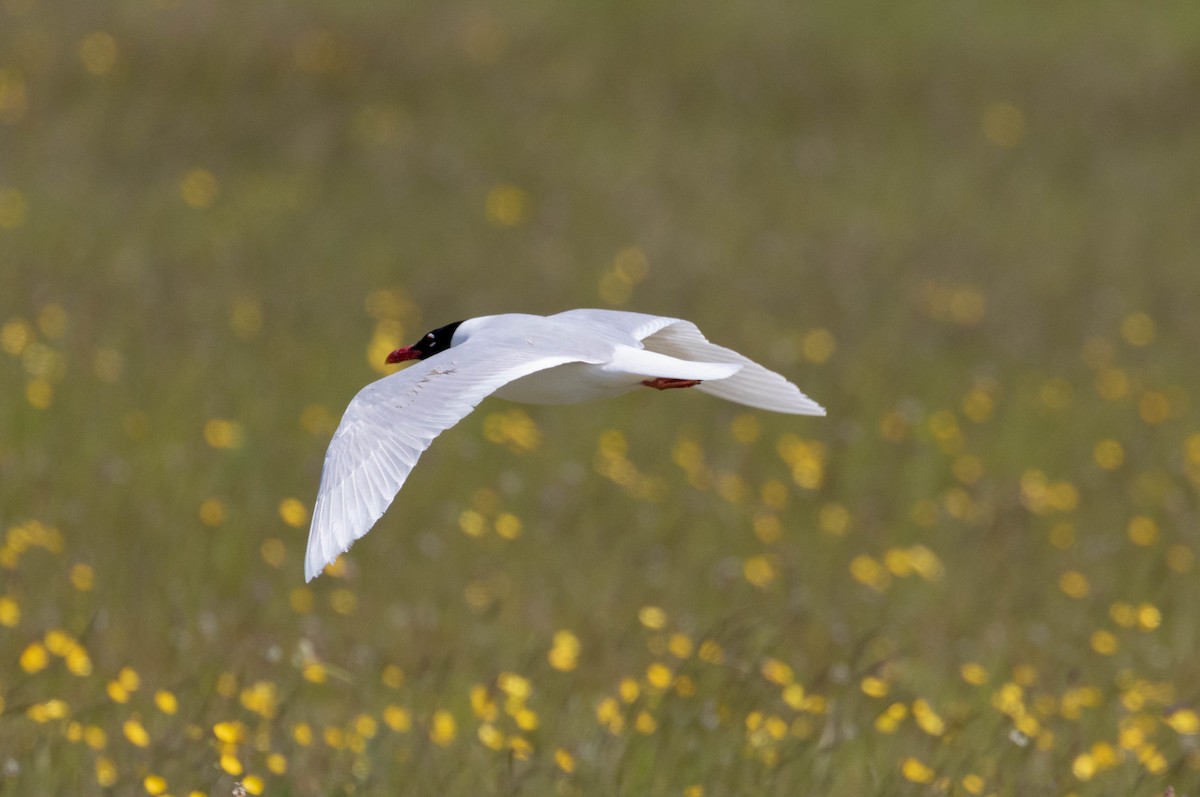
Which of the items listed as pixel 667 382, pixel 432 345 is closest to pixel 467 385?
pixel 667 382

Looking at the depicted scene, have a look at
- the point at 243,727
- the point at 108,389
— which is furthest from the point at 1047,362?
the point at 243,727

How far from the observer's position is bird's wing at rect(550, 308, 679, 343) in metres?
3.28

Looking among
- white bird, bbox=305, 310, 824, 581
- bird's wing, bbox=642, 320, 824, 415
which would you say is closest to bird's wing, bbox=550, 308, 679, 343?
white bird, bbox=305, 310, 824, 581

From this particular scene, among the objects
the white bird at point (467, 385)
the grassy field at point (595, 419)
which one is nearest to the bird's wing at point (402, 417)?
the white bird at point (467, 385)

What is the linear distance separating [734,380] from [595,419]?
283 cm

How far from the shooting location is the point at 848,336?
7766 mm

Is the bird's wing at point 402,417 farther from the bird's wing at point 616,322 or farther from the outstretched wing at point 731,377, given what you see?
the outstretched wing at point 731,377

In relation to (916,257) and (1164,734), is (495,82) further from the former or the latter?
(1164,734)

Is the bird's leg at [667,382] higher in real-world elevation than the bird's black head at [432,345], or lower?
higher

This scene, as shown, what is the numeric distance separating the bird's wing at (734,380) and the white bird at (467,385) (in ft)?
0.34

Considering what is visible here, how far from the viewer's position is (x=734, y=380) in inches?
142

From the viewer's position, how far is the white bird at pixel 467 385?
2.64m

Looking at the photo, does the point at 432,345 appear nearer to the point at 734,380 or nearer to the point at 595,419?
the point at 734,380

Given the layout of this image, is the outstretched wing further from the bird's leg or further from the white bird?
the bird's leg
